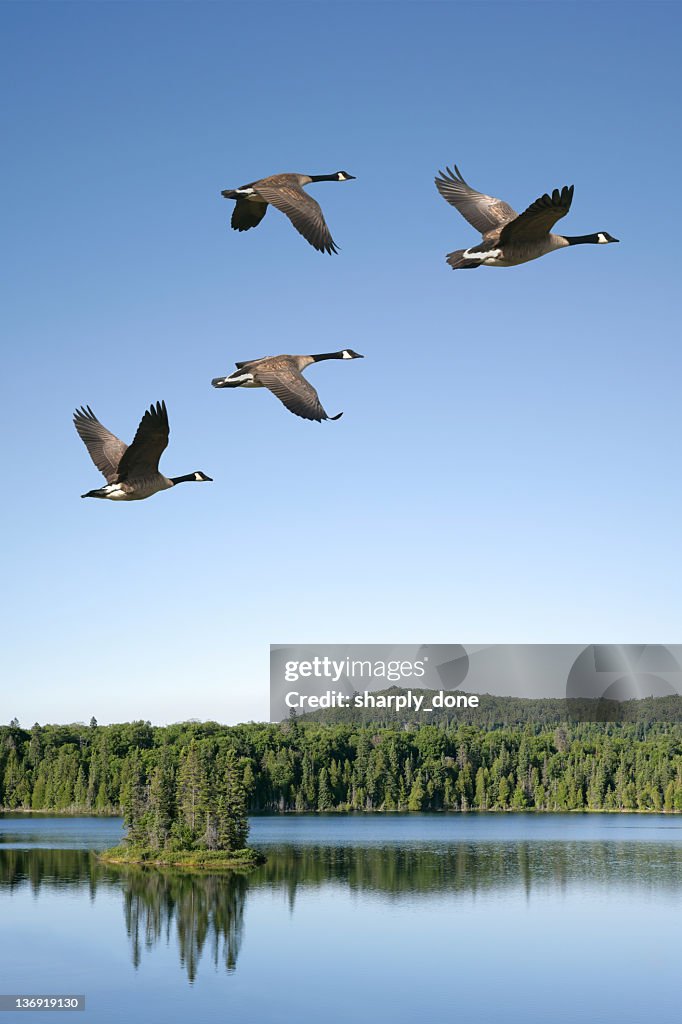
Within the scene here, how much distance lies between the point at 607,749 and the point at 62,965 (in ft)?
275

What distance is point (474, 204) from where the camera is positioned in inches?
727

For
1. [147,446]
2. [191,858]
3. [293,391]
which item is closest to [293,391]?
[293,391]

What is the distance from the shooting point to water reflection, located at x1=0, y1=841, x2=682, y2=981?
5103 centimetres

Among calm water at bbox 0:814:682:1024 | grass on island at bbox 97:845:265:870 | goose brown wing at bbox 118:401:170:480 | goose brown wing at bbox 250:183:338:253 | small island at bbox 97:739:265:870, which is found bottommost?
calm water at bbox 0:814:682:1024

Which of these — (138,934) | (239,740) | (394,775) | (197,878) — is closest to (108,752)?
(239,740)

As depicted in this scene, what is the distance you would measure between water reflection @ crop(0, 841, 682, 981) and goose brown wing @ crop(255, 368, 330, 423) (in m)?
33.8

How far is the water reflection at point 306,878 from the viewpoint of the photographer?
5103 centimetres

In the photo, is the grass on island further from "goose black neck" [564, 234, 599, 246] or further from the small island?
"goose black neck" [564, 234, 599, 246]

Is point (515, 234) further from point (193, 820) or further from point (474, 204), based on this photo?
point (193, 820)

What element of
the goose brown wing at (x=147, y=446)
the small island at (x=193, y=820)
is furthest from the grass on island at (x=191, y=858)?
the goose brown wing at (x=147, y=446)

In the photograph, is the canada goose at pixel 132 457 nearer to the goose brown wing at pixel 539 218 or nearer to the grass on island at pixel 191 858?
the goose brown wing at pixel 539 218

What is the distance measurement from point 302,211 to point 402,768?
366ft

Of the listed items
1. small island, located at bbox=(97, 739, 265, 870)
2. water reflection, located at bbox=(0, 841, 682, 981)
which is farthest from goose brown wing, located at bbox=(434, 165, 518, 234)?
small island, located at bbox=(97, 739, 265, 870)

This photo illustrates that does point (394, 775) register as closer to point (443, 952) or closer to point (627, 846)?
point (627, 846)
